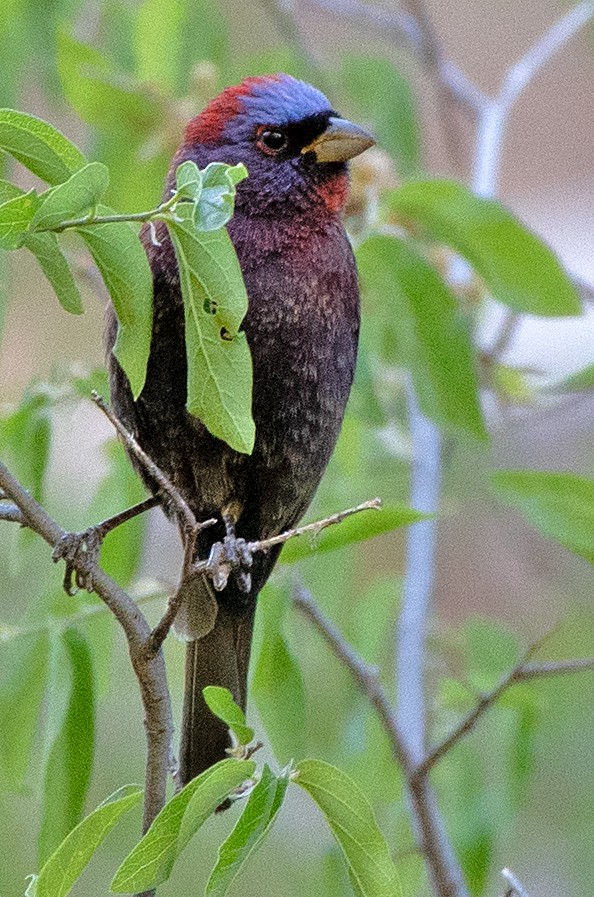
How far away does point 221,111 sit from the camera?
8.98 feet

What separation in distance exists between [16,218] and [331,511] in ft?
5.22

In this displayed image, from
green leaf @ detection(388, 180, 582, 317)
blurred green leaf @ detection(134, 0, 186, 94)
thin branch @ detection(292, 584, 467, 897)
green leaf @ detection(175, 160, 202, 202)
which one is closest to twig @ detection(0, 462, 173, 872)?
green leaf @ detection(175, 160, 202, 202)

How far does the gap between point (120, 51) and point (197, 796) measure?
2.65 meters

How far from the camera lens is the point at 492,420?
4.54m

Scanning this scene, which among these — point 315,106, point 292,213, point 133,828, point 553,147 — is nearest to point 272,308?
point 292,213

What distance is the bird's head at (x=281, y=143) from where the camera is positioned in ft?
8.53

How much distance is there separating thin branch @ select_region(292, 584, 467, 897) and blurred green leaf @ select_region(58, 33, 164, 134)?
3.56 feet

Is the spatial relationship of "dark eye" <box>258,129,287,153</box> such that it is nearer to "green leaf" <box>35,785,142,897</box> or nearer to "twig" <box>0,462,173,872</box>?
"twig" <box>0,462,173,872</box>

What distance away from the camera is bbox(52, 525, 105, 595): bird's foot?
7.30 ft

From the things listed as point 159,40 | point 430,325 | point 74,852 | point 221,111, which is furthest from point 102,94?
point 74,852

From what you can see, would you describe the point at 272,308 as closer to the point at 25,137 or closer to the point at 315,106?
the point at 315,106

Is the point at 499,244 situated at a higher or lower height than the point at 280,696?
higher

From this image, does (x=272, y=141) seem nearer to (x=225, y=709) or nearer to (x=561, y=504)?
(x=561, y=504)

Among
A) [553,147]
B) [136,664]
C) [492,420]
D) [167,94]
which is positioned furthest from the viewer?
[553,147]
